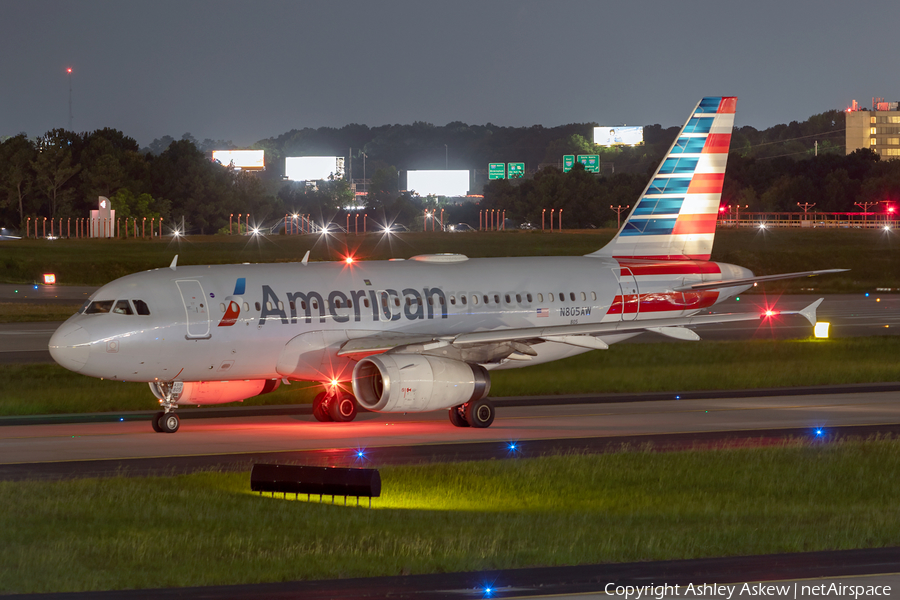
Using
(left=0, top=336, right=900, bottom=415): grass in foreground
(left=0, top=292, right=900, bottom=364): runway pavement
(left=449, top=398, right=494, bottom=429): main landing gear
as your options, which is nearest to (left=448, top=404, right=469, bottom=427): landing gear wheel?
(left=449, top=398, right=494, bottom=429): main landing gear

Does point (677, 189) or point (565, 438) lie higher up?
point (677, 189)

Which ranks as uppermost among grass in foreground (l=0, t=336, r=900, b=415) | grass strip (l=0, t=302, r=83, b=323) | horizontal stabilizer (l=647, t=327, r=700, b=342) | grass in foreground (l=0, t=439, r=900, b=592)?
Answer: horizontal stabilizer (l=647, t=327, r=700, b=342)

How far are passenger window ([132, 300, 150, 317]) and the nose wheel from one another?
5.88 meters

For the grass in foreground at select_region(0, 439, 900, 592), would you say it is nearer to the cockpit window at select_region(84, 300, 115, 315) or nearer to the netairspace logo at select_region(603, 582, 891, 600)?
the netairspace logo at select_region(603, 582, 891, 600)

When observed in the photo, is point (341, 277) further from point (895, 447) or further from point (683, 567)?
point (683, 567)

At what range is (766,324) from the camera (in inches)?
2559

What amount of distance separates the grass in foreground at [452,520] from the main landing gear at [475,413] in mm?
6399

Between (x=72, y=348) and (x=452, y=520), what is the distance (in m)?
13.3

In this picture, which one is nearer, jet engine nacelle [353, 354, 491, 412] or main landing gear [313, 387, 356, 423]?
jet engine nacelle [353, 354, 491, 412]

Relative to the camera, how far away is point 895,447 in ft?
88.1

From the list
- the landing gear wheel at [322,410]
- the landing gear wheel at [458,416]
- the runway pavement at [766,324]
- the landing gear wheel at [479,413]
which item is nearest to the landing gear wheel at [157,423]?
the landing gear wheel at [322,410]

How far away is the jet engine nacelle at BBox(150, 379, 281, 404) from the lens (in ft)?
103

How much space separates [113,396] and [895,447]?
23591 mm

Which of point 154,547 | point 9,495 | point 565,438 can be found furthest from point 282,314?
point 154,547
